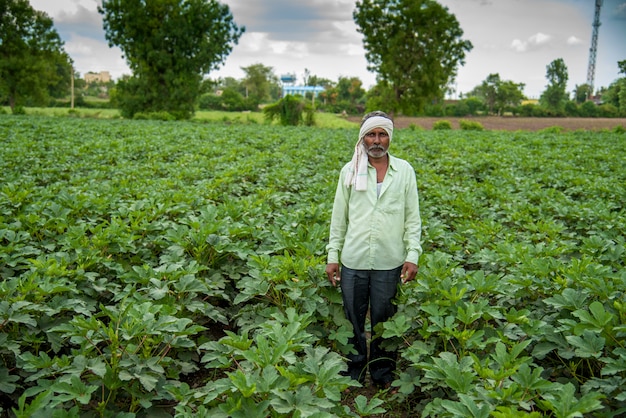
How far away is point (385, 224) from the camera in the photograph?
3.04 metres

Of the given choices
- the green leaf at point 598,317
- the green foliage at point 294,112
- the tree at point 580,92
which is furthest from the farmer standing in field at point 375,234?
the tree at point 580,92

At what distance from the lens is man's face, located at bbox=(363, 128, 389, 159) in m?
2.99

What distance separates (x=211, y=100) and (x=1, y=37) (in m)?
29.1

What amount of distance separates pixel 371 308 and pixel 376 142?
1105mm

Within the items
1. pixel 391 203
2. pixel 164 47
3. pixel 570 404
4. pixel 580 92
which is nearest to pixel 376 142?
pixel 391 203

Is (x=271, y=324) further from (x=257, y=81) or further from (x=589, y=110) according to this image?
(x=257, y=81)

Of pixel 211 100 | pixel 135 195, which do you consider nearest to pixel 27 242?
pixel 135 195

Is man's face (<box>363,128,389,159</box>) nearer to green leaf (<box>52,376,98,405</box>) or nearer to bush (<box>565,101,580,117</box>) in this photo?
green leaf (<box>52,376,98,405</box>)

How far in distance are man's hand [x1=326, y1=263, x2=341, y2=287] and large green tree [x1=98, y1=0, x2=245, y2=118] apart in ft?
124

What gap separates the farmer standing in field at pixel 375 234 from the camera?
3.04 m

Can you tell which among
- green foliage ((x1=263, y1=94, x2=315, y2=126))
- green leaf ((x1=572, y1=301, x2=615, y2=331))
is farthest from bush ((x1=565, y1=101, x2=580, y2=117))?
green leaf ((x1=572, y1=301, x2=615, y2=331))

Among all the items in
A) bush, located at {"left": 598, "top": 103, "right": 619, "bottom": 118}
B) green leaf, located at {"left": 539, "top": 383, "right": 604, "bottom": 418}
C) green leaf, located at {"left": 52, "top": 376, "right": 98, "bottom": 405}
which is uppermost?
bush, located at {"left": 598, "top": 103, "right": 619, "bottom": 118}

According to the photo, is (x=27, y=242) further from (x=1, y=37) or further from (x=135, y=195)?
(x=1, y=37)

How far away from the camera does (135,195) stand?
6.30 meters
